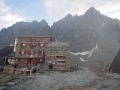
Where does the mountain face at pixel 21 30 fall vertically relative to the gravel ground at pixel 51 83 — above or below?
above

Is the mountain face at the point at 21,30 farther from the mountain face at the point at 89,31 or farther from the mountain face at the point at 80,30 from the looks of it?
the mountain face at the point at 89,31

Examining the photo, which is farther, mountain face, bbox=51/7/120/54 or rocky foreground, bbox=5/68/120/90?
mountain face, bbox=51/7/120/54

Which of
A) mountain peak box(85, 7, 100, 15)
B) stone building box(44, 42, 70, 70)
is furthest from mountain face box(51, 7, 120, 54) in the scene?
stone building box(44, 42, 70, 70)

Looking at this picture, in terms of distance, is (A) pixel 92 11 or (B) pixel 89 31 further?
(A) pixel 92 11

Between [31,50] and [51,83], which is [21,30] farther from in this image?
[51,83]

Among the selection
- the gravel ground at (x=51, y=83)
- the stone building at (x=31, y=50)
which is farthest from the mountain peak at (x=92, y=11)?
the gravel ground at (x=51, y=83)

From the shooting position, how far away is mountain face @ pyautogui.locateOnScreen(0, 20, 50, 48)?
173250 mm

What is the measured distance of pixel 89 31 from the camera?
547 feet

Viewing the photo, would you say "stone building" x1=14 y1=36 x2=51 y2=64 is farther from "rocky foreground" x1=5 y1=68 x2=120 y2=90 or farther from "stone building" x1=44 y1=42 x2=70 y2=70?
"rocky foreground" x1=5 y1=68 x2=120 y2=90

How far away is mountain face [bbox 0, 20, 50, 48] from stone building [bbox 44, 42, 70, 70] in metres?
97.4

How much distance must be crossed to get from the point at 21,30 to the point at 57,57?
380 feet

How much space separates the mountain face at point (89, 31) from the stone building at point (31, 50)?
222 feet

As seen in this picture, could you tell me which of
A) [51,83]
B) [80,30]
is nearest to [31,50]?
[51,83]

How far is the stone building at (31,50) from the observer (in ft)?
259
